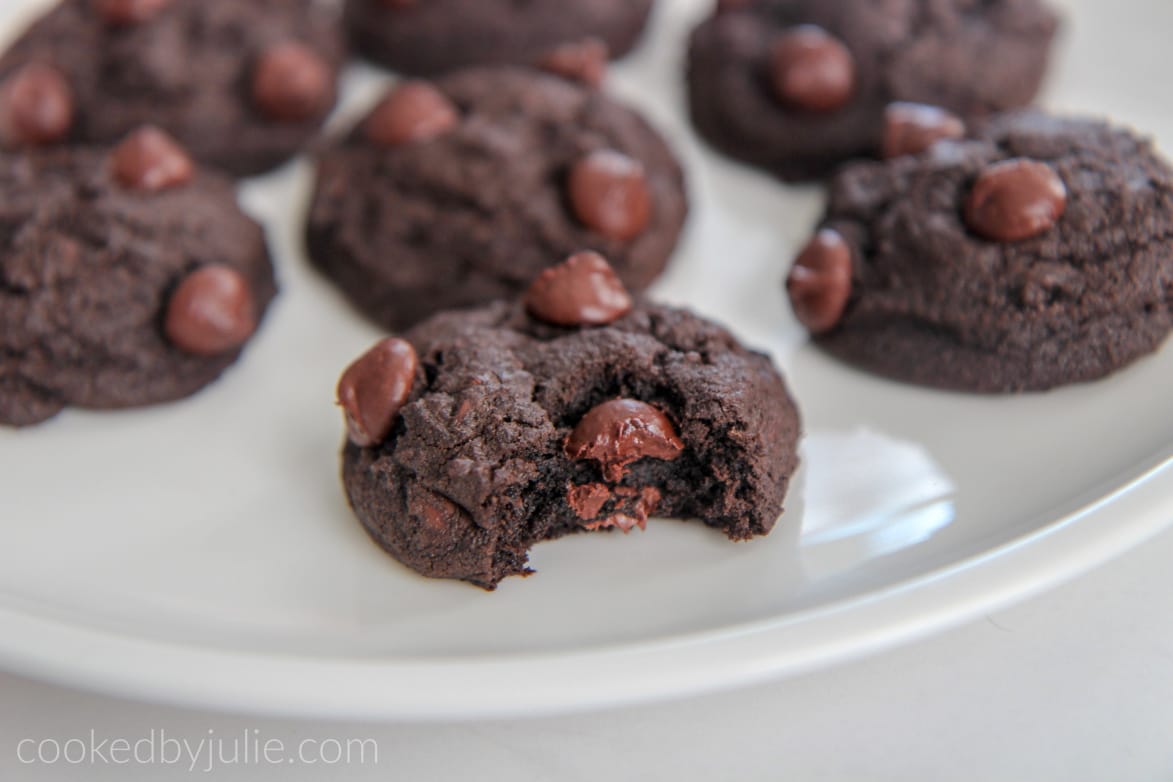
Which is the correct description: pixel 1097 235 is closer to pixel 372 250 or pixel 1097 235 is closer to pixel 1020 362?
pixel 1020 362

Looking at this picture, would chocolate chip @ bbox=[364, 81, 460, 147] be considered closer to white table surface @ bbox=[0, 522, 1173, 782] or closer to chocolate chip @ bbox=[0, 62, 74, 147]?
chocolate chip @ bbox=[0, 62, 74, 147]

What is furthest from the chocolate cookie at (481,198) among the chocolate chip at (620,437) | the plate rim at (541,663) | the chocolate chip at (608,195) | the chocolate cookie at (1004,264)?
the plate rim at (541,663)

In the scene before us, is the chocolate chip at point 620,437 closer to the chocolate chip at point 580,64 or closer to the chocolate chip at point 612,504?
the chocolate chip at point 612,504

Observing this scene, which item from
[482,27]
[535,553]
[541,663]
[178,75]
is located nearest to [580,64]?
[482,27]

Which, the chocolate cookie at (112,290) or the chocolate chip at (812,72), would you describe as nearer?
the chocolate cookie at (112,290)

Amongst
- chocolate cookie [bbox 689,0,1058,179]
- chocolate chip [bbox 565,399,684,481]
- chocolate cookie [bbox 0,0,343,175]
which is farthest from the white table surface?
chocolate cookie [bbox 0,0,343,175]

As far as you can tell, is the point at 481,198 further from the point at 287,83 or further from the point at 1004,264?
the point at 1004,264
